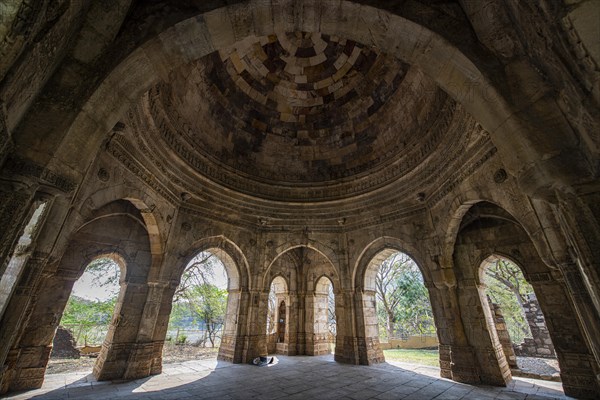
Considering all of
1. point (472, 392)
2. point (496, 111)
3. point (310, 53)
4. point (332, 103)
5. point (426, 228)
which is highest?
point (310, 53)

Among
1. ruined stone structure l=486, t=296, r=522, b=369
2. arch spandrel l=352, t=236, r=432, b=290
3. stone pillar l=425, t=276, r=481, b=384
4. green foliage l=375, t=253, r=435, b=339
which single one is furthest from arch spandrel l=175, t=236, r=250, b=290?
green foliage l=375, t=253, r=435, b=339

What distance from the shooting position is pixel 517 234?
7.12m

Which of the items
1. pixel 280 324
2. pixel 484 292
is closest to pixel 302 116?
pixel 484 292

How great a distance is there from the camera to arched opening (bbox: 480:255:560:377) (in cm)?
823

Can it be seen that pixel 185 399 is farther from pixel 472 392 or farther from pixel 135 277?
pixel 472 392

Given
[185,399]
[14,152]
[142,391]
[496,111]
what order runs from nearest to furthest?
[14,152] < [496,111] < [185,399] < [142,391]

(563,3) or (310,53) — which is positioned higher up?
(310,53)

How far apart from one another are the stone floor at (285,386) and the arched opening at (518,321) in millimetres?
2174

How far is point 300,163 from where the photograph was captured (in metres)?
11.1

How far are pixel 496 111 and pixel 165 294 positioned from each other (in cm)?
854

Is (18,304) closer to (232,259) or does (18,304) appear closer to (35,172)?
(35,172)

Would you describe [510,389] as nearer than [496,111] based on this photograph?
No

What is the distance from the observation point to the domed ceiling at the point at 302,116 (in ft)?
26.6

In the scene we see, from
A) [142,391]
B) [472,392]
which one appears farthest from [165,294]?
[472,392]
